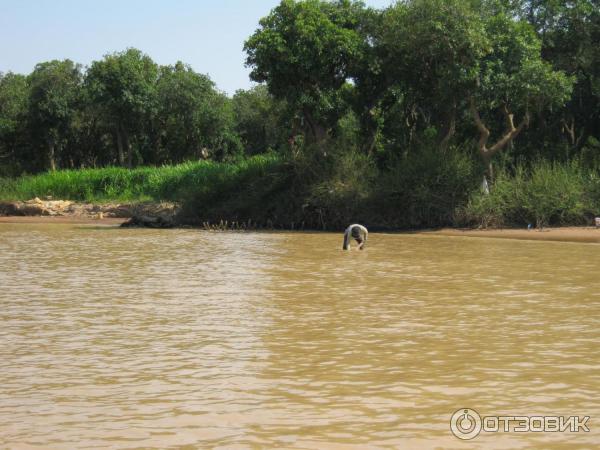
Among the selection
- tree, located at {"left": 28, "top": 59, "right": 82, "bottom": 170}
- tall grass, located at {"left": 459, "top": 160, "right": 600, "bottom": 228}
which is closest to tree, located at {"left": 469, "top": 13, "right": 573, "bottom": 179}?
tall grass, located at {"left": 459, "top": 160, "right": 600, "bottom": 228}

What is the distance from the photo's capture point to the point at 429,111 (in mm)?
31844

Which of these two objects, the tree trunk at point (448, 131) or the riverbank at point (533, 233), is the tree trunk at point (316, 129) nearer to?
the tree trunk at point (448, 131)

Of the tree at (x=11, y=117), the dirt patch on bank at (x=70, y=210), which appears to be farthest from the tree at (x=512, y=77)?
the tree at (x=11, y=117)

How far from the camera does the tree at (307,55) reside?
28297mm

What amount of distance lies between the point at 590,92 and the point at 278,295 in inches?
868

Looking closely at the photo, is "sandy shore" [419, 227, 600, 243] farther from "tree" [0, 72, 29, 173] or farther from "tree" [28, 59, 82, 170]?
"tree" [0, 72, 29, 173]

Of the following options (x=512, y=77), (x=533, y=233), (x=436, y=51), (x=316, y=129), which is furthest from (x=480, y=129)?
(x=316, y=129)

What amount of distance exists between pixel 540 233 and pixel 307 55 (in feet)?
32.4

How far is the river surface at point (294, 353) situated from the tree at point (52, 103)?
3349cm

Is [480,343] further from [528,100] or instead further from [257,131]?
[257,131]

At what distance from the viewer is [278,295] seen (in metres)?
12.4

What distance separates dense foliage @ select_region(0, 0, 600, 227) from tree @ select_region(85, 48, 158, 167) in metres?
14.7

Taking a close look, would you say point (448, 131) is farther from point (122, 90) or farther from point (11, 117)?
point (11, 117)

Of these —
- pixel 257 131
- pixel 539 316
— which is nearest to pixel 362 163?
pixel 539 316
